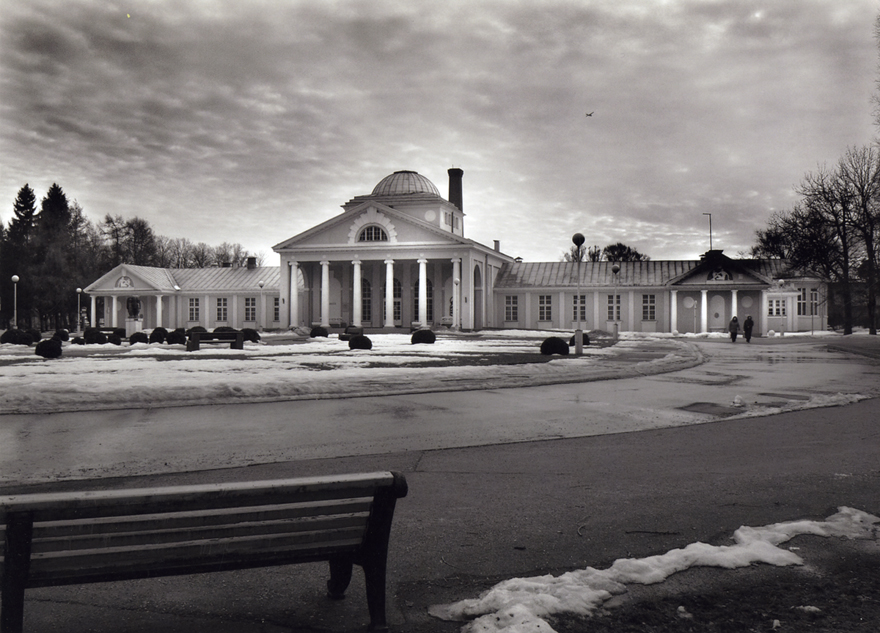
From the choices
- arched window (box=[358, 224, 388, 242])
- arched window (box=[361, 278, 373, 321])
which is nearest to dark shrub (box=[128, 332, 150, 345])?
arched window (box=[358, 224, 388, 242])

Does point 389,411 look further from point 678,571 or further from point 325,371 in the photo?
point 678,571

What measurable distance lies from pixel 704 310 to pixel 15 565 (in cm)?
5488

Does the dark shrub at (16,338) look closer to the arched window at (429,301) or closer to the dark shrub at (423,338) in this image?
the dark shrub at (423,338)

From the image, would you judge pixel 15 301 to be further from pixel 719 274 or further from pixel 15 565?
pixel 15 565

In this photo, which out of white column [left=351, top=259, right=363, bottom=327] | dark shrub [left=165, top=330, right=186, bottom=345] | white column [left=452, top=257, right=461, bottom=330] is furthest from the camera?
white column [left=351, top=259, right=363, bottom=327]

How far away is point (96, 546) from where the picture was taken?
3.28m

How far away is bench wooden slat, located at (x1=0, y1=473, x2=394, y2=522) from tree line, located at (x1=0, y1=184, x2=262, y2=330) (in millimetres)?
69427

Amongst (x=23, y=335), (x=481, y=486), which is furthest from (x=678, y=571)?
(x=23, y=335)

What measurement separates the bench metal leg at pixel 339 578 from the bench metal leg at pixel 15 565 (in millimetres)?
1492

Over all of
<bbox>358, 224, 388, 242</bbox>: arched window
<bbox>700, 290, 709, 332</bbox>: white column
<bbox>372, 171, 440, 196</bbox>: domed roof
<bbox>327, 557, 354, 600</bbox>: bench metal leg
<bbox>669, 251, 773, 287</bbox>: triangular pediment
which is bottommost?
<bbox>327, 557, 354, 600</bbox>: bench metal leg

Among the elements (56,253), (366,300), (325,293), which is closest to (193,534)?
(325,293)

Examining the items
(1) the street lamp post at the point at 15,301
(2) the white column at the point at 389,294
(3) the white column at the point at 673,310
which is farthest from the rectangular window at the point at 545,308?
(1) the street lamp post at the point at 15,301

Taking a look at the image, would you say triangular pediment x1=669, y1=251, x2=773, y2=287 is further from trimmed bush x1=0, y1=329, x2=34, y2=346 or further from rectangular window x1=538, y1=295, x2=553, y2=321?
trimmed bush x1=0, y1=329, x2=34, y2=346

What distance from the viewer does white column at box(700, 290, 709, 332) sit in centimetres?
5334
